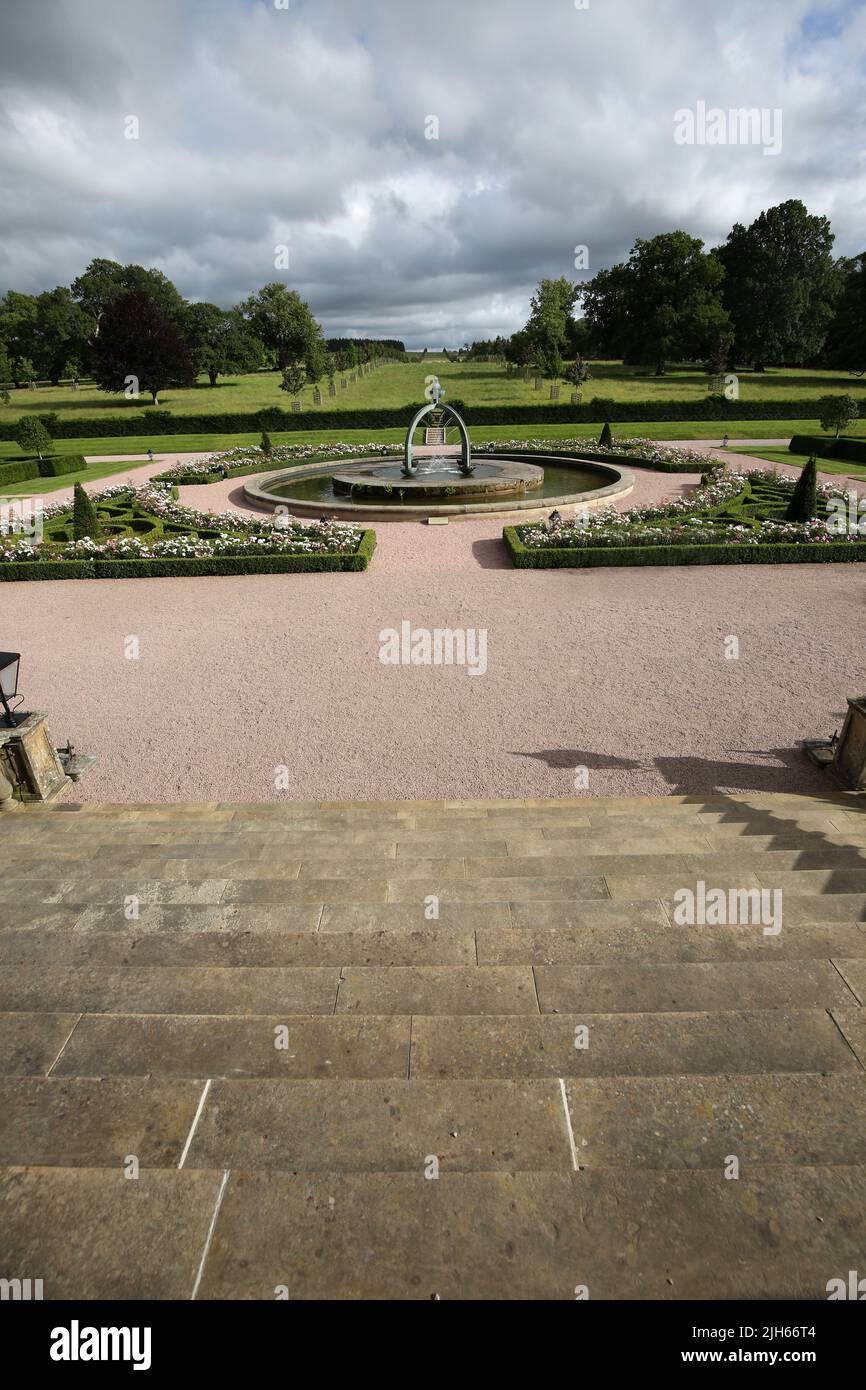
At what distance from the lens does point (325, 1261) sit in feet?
7.14

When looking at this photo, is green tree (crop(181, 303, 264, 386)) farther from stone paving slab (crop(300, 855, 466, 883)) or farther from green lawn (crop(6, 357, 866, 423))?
stone paving slab (crop(300, 855, 466, 883))

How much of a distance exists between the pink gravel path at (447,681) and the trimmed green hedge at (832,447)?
1988 centimetres

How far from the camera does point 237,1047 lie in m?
3.22

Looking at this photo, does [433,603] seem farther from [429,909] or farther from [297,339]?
[297,339]

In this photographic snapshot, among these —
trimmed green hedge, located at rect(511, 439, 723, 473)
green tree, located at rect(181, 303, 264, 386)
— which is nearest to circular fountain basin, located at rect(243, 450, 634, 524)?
trimmed green hedge, located at rect(511, 439, 723, 473)

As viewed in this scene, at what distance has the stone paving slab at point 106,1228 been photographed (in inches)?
83.4

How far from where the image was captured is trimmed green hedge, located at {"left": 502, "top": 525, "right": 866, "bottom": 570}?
16359 millimetres

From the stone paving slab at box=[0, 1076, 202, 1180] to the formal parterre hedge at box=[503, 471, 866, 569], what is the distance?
14873 millimetres

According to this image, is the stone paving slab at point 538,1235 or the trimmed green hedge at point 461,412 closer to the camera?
the stone paving slab at point 538,1235

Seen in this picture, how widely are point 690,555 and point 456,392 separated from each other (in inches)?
2127

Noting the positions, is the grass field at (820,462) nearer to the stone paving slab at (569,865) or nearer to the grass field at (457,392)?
the grass field at (457,392)

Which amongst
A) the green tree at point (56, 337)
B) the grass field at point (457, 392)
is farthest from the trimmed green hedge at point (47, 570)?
the green tree at point (56, 337)

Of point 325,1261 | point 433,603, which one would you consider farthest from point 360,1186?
point 433,603
